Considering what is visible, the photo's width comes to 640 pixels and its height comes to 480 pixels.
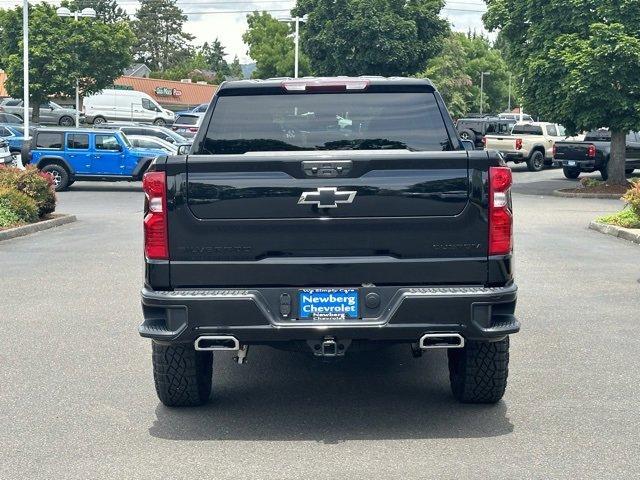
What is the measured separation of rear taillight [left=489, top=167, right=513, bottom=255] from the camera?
6059 millimetres

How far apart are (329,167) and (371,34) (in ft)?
176

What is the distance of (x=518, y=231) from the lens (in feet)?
64.8

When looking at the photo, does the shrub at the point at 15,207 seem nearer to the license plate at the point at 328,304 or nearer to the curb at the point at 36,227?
the curb at the point at 36,227

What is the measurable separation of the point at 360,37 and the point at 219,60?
138599mm

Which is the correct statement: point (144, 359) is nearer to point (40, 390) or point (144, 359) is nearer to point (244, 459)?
point (40, 390)

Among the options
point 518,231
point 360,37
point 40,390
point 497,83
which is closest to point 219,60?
point 497,83

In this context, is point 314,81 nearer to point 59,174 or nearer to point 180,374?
point 180,374

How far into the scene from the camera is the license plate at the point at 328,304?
6070mm

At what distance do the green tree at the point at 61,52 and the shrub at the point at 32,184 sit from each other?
1289 inches

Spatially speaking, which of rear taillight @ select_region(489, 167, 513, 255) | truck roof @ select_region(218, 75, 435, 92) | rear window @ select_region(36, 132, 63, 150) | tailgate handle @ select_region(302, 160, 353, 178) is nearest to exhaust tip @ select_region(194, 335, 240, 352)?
tailgate handle @ select_region(302, 160, 353, 178)

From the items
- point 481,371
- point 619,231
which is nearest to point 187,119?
point 619,231

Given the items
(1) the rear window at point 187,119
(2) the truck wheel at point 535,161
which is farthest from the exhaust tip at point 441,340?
(1) the rear window at point 187,119

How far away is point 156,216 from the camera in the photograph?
6.09 meters

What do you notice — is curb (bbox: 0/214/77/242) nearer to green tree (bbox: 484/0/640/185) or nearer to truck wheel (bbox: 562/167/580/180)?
green tree (bbox: 484/0/640/185)
